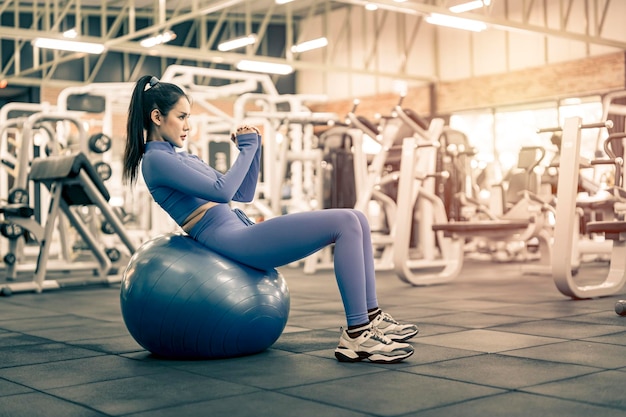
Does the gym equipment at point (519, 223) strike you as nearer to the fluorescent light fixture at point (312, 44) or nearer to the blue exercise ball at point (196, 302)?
the blue exercise ball at point (196, 302)

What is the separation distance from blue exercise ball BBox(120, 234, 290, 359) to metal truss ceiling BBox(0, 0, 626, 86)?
1008 cm

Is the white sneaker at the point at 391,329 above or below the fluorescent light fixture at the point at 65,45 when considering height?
below

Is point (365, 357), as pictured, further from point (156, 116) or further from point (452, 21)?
point (452, 21)

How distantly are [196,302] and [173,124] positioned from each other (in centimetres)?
69

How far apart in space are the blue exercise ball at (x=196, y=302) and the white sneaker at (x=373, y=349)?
1.10ft

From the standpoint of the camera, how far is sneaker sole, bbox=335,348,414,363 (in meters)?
2.90

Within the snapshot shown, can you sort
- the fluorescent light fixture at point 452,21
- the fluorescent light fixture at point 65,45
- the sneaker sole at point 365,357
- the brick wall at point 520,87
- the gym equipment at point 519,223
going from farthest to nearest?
the brick wall at point 520,87, the fluorescent light fixture at point 65,45, the fluorescent light fixture at point 452,21, the gym equipment at point 519,223, the sneaker sole at point 365,357

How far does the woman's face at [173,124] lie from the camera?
122 inches

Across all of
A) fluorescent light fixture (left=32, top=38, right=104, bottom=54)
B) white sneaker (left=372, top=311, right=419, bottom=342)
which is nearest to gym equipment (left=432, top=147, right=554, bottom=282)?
white sneaker (left=372, top=311, right=419, bottom=342)

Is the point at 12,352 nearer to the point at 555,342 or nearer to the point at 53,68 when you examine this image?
the point at 555,342

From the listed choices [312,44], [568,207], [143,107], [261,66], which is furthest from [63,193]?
[312,44]

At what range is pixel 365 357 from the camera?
9.64 feet

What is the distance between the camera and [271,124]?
905cm

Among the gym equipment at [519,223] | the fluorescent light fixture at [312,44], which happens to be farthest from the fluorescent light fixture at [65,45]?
the gym equipment at [519,223]
